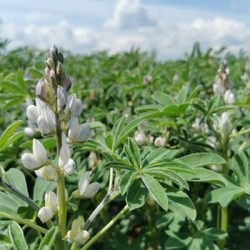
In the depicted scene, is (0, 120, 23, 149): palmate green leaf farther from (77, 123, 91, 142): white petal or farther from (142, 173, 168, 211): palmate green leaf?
(142, 173, 168, 211): palmate green leaf

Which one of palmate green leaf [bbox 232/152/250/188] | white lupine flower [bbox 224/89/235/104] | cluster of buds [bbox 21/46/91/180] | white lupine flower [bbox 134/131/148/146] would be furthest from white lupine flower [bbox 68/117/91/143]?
white lupine flower [bbox 224/89/235/104]

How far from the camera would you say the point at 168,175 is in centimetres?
140

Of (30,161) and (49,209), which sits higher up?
(30,161)

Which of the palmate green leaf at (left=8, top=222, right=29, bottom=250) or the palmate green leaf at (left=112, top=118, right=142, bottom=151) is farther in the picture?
the palmate green leaf at (left=112, top=118, right=142, bottom=151)

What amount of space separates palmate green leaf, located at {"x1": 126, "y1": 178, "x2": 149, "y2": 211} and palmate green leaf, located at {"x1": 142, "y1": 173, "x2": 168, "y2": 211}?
3 centimetres

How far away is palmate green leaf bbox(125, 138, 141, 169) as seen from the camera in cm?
149

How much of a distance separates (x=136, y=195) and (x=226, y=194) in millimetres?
387

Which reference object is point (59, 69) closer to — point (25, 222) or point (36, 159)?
point (36, 159)

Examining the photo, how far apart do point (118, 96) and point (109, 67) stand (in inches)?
68.8

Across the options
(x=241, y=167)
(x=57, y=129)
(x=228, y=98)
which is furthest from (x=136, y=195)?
(x=228, y=98)

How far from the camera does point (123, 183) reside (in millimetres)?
1409

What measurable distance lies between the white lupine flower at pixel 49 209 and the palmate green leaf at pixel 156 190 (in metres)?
0.23

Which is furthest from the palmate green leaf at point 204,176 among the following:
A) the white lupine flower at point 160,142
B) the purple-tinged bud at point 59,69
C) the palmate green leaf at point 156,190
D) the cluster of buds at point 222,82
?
the cluster of buds at point 222,82

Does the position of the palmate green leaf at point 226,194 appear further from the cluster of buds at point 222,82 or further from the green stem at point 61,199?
the cluster of buds at point 222,82
